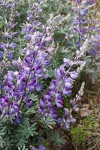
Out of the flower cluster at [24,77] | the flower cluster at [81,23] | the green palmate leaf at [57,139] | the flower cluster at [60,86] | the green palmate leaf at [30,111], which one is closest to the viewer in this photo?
the flower cluster at [24,77]

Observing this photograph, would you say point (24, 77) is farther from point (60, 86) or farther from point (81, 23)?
point (81, 23)

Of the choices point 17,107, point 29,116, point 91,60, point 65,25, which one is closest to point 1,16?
point 65,25

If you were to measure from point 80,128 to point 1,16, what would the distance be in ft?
6.37

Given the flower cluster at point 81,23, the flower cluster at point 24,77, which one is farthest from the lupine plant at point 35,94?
the flower cluster at point 81,23

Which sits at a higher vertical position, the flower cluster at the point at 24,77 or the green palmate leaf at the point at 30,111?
the flower cluster at the point at 24,77

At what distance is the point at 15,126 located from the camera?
3.44 metres

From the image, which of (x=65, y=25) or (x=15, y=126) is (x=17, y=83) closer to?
(x=15, y=126)

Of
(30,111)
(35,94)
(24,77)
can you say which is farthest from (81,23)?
(24,77)

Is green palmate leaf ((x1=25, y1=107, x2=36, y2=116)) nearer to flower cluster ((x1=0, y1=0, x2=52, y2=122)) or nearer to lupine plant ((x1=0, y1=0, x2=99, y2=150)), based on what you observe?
lupine plant ((x1=0, y1=0, x2=99, y2=150))

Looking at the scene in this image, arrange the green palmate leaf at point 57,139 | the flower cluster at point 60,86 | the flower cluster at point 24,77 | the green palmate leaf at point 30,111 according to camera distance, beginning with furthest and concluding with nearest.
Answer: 1. the green palmate leaf at point 57,139
2. the green palmate leaf at point 30,111
3. the flower cluster at point 60,86
4. the flower cluster at point 24,77

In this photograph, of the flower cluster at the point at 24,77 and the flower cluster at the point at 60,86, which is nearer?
the flower cluster at the point at 24,77

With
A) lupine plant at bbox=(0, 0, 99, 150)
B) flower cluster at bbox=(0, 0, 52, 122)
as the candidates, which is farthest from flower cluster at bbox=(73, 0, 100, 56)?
flower cluster at bbox=(0, 0, 52, 122)

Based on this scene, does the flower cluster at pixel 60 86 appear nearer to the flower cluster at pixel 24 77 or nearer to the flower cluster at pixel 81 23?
the flower cluster at pixel 24 77

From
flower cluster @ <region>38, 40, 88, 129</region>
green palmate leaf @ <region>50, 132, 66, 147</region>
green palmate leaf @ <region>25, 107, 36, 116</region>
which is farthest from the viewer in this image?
green palmate leaf @ <region>50, 132, 66, 147</region>
